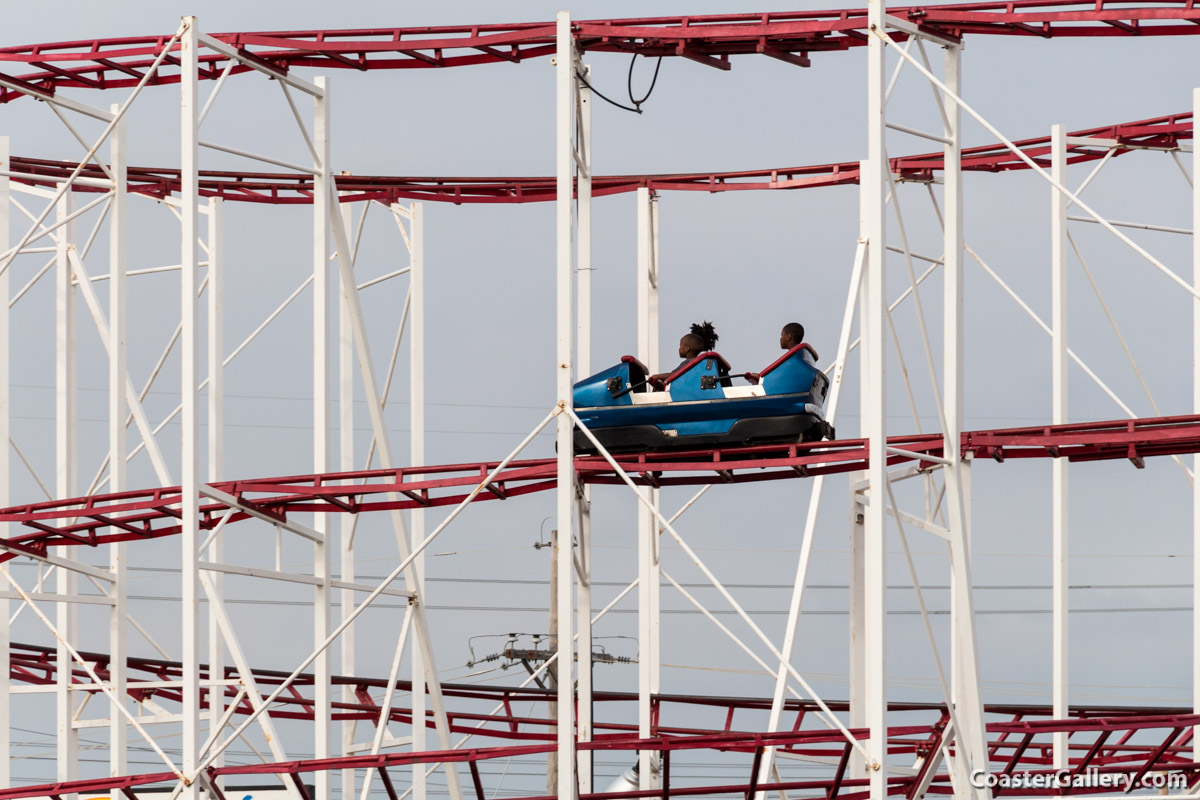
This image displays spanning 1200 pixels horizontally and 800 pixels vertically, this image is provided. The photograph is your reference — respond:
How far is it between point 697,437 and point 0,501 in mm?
7986

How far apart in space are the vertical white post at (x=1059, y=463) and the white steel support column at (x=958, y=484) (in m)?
3.03

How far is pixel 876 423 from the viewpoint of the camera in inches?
628

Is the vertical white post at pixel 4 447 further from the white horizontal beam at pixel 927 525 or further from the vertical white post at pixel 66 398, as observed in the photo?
the white horizontal beam at pixel 927 525

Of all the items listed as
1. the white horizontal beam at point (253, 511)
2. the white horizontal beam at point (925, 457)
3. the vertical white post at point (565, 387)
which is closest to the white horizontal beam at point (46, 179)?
the white horizontal beam at point (253, 511)

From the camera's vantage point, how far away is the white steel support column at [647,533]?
814 inches

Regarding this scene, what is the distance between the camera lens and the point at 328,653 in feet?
60.1

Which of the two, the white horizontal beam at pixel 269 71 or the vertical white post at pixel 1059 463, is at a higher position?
the white horizontal beam at pixel 269 71

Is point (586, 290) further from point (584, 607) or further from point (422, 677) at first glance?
point (422, 677)

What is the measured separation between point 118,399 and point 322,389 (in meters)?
2.25

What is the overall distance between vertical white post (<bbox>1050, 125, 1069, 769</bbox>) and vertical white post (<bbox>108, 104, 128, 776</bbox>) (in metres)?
9.72

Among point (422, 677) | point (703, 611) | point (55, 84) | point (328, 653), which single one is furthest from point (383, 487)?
point (55, 84)

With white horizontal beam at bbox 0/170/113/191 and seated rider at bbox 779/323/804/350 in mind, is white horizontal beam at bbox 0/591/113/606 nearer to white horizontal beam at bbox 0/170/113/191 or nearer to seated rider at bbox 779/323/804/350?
white horizontal beam at bbox 0/170/113/191

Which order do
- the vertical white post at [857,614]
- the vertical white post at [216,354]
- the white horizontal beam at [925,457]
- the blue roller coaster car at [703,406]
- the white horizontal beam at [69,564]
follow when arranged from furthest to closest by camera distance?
the vertical white post at [216,354] → the vertical white post at [857,614] → the white horizontal beam at [69,564] → the blue roller coaster car at [703,406] → the white horizontal beam at [925,457]

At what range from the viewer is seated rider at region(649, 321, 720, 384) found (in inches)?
729
